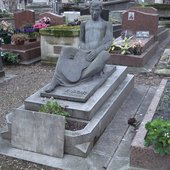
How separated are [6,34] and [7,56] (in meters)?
1.26

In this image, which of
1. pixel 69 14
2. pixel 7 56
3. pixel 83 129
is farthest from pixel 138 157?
pixel 69 14

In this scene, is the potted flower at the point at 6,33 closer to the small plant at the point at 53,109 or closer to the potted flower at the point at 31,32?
the potted flower at the point at 31,32

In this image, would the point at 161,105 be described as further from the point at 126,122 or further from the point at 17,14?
the point at 17,14

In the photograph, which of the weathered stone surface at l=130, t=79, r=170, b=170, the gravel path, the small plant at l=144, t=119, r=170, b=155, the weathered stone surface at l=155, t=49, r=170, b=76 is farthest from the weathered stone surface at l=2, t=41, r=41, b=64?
the small plant at l=144, t=119, r=170, b=155

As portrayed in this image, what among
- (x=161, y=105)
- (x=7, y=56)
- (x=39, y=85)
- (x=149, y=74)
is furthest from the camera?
(x=7, y=56)

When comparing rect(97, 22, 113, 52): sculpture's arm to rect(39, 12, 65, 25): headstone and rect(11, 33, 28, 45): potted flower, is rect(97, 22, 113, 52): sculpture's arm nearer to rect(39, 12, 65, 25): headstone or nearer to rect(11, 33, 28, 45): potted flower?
rect(11, 33, 28, 45): potted flower

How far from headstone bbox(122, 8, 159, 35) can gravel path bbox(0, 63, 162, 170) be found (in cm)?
285

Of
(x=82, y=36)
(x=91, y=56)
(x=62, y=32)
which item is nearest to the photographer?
(x=91, y=56)

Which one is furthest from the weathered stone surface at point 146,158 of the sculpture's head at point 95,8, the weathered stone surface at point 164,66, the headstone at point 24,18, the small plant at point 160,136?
the headstone at point 24,18

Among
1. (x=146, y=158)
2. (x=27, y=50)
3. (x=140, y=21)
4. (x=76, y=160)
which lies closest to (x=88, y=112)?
(x=76, y=160)

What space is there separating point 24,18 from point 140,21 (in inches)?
195

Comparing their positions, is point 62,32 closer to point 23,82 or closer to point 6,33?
point 23,82

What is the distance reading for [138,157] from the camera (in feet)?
13.8

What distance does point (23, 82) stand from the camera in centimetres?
827
